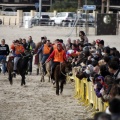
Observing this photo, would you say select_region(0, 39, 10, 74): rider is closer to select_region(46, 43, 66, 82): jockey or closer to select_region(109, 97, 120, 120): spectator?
select_region(46, 43, 66, 82): jockey

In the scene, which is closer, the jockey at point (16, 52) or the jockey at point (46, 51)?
the jockey at point (16, 52)

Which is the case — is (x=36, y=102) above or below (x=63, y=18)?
below

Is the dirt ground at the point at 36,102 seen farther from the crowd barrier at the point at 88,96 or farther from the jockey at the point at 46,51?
the jockey at the point at 46,51

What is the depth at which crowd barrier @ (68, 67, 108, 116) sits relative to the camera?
16511mm

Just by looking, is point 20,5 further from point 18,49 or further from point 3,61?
point 18,49

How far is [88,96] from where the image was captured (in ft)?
61.1

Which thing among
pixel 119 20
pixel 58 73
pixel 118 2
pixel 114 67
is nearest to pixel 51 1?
pixel 118 2

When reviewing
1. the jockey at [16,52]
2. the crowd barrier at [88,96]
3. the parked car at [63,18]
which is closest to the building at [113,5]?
the parked car at [63,18]

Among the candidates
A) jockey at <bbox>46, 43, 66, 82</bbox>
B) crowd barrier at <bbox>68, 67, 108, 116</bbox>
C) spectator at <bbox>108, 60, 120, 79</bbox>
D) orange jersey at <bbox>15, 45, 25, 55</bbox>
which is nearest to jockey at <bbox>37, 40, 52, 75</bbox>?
orange jersey at <bbox>15, 45, 25, 55</bbox>

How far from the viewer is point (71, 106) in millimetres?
19031

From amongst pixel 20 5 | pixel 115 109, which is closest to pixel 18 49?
pixel 115 109

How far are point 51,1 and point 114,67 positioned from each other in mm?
94503

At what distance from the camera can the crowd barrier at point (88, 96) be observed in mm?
16511

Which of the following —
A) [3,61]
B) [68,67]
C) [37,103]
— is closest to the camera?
[37,103]
